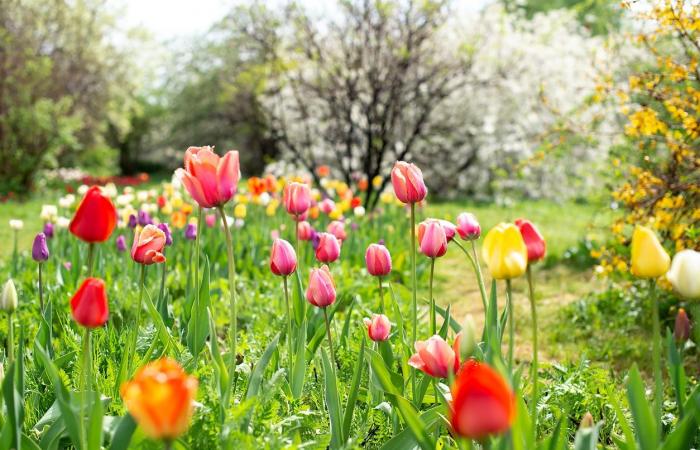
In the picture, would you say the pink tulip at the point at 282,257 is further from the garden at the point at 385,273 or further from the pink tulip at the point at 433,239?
the pink tulip at the point at 433,239

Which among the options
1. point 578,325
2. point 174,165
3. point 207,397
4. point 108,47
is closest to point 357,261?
point 578,325

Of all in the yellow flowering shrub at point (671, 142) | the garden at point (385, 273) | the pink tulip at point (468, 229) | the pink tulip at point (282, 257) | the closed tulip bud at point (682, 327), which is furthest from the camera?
the yellow flowering shrub at point (671, 142)

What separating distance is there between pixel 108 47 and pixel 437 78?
13.4 metres

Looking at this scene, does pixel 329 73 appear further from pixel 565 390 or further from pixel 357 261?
pixel 565 390

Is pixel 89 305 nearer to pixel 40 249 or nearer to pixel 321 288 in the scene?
pixel 321 288

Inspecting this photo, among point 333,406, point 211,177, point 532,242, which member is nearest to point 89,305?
point 211,177

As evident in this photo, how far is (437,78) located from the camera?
9859 millimetres

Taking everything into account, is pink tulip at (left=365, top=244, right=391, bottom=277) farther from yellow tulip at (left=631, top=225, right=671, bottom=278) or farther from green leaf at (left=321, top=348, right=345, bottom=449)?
yellow tulip at (left=631, top=225, right=671, bottom=278)

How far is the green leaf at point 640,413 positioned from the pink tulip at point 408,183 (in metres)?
0.67

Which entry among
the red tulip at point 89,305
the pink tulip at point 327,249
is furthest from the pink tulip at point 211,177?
the pink tulip at point 327,249

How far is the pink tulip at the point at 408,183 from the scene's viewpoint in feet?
5.82

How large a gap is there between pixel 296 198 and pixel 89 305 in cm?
112

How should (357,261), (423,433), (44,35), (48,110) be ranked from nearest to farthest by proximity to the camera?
(423,433)
(357,261)
(48,110)
(44,35)

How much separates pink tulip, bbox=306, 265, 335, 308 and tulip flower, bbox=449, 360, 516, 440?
3.08 ft
